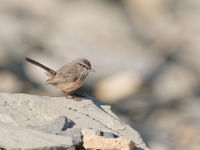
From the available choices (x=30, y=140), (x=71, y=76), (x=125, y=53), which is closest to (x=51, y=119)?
(x=30, y=140)

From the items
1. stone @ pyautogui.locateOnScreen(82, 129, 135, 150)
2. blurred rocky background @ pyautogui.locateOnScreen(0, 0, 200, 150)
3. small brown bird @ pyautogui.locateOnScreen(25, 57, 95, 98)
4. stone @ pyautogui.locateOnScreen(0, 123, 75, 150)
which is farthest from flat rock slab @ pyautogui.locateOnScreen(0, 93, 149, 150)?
blurred rocky background @ pyautogui.locateOnScreen(0, 0, 200, 150)

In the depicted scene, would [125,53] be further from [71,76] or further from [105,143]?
[105,143]

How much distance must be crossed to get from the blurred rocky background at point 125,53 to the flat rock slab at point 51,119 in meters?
7.22

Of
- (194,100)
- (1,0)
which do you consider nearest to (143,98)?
(194,100)

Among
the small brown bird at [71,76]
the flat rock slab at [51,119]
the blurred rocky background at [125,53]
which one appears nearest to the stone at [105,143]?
the flat rock slab at [51,119]

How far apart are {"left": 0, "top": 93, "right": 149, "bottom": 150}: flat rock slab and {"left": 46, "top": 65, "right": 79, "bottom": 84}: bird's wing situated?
103cm

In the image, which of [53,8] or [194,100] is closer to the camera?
→ [194,100]

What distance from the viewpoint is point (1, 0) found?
17.0 metres

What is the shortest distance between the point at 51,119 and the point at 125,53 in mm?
10262

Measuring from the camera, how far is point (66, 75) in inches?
326

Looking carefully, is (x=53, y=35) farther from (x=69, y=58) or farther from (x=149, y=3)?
(x=149, y=3)

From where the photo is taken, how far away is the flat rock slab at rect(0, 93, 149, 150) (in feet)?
→ 18.1

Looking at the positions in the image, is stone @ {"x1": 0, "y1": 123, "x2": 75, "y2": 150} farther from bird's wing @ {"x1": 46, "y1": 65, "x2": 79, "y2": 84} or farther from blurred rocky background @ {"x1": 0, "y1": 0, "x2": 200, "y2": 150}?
blurred rocky background @ {"x1": 0, "y1": 0, "x2": 200, "y2": 150}

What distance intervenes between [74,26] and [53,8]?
1.13m
